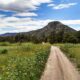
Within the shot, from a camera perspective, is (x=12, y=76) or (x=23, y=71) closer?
(x=12, y=76)

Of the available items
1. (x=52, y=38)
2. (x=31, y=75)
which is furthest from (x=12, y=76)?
(x=52, y=38)

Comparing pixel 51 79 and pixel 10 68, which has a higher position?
pixel 10 68

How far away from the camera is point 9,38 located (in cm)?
13650

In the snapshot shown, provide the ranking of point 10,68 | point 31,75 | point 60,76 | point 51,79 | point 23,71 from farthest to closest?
1. point 60,76
2. point 51,79
3. point 31,75
4. point 23,71
5. point 10,68

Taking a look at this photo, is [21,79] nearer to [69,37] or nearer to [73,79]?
[73,79]

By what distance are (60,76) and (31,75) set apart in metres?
2.90

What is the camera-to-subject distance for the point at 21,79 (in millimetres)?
13523

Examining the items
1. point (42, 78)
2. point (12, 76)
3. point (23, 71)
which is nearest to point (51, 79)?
point (42, 78)

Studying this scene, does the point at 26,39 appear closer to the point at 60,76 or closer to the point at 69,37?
the point at 69,37

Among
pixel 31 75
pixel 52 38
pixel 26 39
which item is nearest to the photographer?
pixel 31 75

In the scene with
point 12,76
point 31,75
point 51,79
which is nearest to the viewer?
point 12,76

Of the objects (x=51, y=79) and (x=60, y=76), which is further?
(x=60, y=76)

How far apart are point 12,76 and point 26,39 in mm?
127452

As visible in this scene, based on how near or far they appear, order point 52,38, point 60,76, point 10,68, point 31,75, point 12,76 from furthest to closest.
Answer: point 52,38, point 60,76, point 31,75, point 10,68, point 12,76
